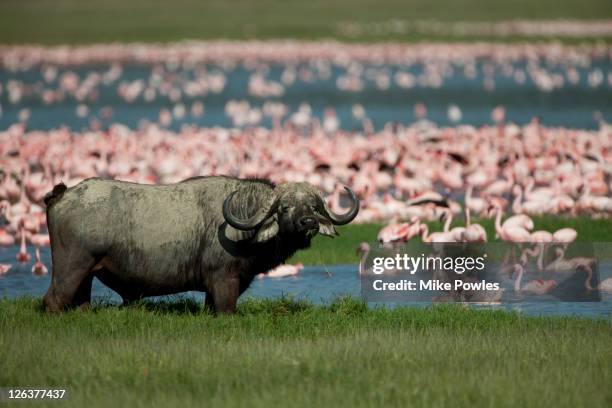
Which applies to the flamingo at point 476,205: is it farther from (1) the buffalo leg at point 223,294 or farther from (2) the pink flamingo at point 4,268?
(1) the buffalo leg at point 223,294

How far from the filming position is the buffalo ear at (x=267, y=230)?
465 inches

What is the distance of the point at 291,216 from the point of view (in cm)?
1172

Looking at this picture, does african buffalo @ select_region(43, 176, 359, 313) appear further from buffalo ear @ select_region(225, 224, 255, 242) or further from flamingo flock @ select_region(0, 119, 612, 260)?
flamingo flock @ select_region(0, 119, 612, 260)

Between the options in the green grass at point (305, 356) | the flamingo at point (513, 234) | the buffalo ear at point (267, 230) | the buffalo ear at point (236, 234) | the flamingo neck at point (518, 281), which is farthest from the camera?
the flamingo at point (513, 234)

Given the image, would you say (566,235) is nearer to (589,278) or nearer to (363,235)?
(589,278)

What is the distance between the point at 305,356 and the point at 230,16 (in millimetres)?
101356

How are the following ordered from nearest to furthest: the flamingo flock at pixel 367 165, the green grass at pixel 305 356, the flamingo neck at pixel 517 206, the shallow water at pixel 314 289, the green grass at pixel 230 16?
the green grass at pixel 305 356 < the shallow water at pixel 314 289 < the flamingo flock at pixel 367 165 < the flamingo neck at pixel 517 206 < the green grass at pixel 230 16

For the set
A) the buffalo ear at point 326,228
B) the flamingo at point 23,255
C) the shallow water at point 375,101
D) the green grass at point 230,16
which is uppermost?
the green grass at point 230,16

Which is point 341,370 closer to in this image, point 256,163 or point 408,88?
point 256,163

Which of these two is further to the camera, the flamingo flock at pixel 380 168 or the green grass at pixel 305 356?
the flamingo flock at pixel 380 168

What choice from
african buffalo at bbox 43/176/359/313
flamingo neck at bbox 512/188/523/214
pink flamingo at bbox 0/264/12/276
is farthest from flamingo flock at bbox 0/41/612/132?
african buffalo at bbox 43/176/359/313

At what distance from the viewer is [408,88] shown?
196 feet

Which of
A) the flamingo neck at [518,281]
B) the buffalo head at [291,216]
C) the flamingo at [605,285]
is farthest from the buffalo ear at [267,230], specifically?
the flamingo at [605,285]

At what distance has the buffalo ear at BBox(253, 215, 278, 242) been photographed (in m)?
11.8
